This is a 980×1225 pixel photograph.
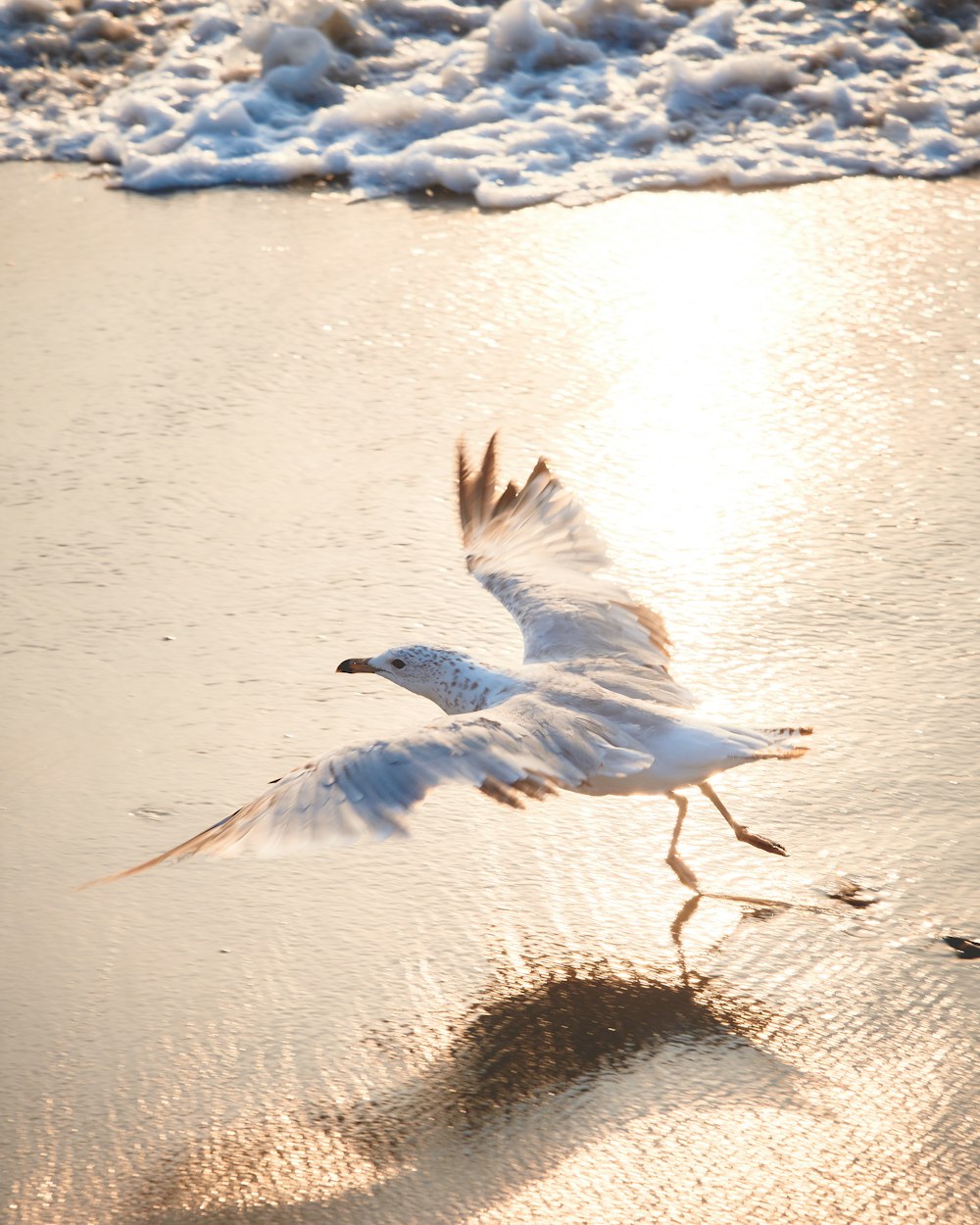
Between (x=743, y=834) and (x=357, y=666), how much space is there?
35.5 inches

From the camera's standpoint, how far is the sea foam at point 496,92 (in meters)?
6.52

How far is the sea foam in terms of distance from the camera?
21.4 ft

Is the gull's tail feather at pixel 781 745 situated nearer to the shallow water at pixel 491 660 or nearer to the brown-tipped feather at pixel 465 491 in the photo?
the shallow water at pixel 491 660

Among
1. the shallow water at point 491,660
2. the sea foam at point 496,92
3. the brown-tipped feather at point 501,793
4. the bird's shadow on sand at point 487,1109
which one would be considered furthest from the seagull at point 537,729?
the sea foam at point 496,92

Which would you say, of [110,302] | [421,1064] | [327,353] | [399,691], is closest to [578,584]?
[399,691]

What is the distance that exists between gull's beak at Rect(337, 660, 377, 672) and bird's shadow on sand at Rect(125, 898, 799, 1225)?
2.74 ft

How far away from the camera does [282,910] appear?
2893 millimetres

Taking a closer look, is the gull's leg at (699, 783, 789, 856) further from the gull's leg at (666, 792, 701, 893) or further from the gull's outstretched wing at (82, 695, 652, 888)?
the gull's outstretched wing at (82, 695, 652, 888)

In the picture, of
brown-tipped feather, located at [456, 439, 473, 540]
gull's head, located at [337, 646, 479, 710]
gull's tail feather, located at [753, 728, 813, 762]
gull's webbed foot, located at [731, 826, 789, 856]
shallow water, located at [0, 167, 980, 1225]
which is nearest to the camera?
shallow water, located at [0, 167, 980, 1225]

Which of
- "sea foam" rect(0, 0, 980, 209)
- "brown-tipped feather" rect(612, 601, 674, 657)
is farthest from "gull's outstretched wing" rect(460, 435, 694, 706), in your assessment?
"sea foam" rect(0, 0, 980, 209)

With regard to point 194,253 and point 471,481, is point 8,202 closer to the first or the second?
point 194,253

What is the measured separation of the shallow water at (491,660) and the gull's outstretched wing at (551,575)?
178 mm

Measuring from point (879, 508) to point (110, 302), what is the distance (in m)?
2.82

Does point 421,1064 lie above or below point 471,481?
below
